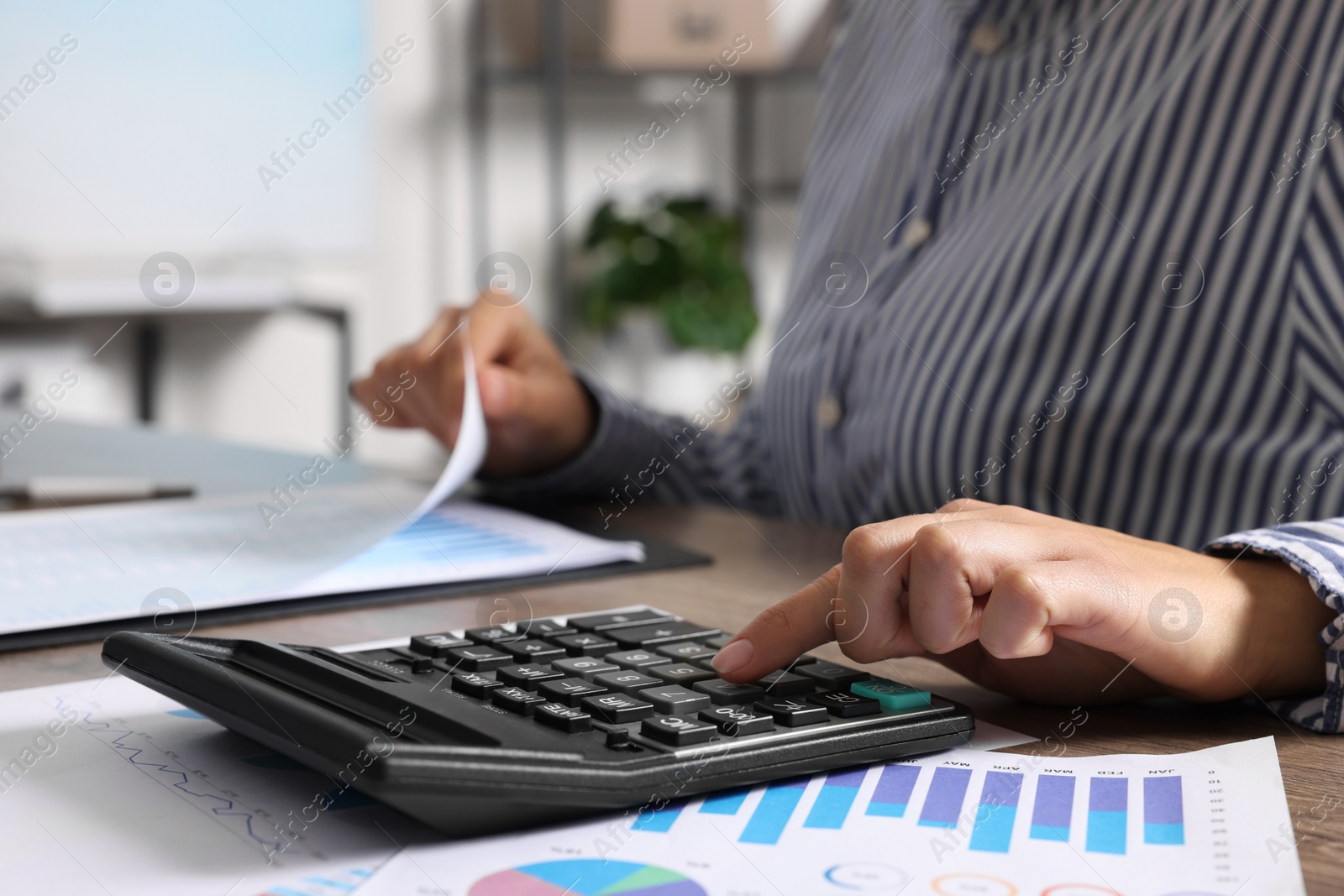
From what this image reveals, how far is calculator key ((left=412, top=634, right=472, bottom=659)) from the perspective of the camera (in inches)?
18.2

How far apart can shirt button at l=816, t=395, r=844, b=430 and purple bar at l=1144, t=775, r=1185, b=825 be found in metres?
0.61

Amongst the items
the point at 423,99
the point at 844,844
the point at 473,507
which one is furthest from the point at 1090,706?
the point at 423,99

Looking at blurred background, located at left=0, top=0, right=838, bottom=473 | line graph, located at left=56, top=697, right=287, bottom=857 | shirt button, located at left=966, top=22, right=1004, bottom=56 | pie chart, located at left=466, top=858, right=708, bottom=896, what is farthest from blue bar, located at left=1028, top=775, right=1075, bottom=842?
blurred background, located at left=0, top=0, right=838, bottom=473

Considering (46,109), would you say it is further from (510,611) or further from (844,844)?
(844,844)

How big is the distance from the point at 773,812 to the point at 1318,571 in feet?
0.84

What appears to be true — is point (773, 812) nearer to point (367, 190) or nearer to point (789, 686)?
point (789, 686)

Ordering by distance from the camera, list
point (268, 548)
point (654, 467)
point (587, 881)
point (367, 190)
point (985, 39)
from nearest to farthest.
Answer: point (587, 881) → point (268, 548) → point (985, 39) → point (654, 467) → point (367, 190)

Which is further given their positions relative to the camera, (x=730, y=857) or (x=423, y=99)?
(x=423, y=99)

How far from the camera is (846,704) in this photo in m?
0.42

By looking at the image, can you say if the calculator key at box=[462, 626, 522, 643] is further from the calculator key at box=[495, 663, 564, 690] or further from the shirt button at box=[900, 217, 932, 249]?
the shirt button at box=[900, 217, 932, 249]

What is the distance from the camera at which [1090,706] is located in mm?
484

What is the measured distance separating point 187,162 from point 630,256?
113 cm

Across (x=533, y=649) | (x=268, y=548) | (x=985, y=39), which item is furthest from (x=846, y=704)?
(x=985, y=39)

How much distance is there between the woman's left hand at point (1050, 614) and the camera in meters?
0.43
